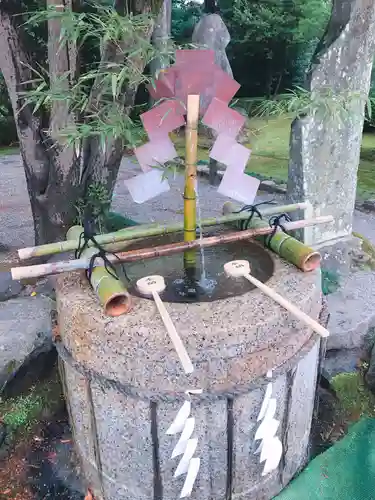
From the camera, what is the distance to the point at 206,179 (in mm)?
7676

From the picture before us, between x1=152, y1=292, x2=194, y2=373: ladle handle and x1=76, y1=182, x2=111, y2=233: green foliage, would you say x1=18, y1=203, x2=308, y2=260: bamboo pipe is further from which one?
x1=76, y1=182, x2=111, y2=233: green foliage

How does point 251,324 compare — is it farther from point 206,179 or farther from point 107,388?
point 206,179

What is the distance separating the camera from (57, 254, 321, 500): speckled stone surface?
193 centimetres

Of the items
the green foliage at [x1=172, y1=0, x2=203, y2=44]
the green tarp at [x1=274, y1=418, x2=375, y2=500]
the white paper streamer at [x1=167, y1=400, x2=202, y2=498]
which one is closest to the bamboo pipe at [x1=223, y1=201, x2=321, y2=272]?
Result: the white paper streamer at [x1=167, y1=400, x2=202, y2=498]

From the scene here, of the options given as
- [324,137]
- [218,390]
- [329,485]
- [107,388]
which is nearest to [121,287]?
[107,388]

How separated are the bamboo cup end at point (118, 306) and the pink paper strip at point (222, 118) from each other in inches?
35.6

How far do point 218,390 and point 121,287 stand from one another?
0.58m

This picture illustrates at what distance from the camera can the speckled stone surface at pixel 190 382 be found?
193 cm

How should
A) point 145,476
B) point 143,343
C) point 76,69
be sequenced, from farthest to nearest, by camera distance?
point 76,69 < point 145,476 < point 143,343

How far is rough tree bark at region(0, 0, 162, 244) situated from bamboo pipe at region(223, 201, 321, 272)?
144 cm

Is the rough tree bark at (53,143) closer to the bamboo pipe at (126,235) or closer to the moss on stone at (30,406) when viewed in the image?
the bamboo pipe at (126,235)

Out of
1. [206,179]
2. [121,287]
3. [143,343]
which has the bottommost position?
[206,179]

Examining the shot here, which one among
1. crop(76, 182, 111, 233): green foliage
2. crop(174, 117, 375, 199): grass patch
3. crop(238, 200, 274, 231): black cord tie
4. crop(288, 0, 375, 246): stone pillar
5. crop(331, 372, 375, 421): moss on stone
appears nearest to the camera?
crop(238, 200, 274, 231): black cord tie

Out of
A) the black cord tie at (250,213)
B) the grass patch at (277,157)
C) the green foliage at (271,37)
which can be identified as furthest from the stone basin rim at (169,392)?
the green foliage at (271,37)
